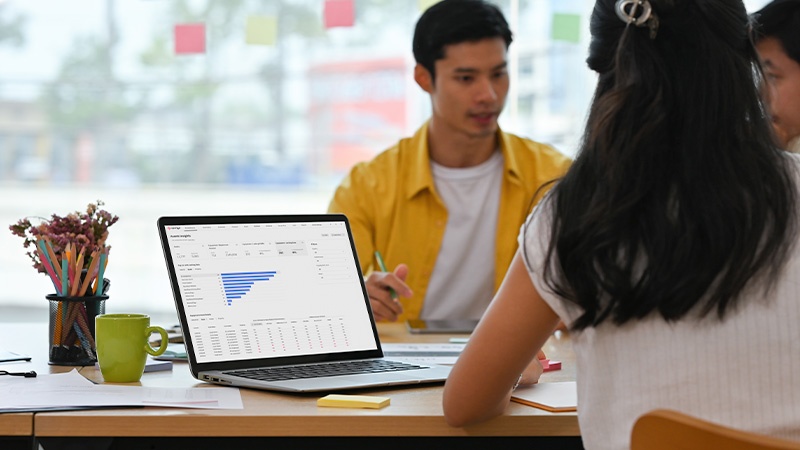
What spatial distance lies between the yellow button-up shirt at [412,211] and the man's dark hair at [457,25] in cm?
29

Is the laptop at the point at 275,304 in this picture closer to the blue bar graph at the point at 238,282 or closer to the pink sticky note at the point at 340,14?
the blue bar graph at the point at 238,282

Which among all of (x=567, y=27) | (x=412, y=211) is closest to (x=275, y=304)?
(x=412, y=211)

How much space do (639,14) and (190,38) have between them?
8.25 feet

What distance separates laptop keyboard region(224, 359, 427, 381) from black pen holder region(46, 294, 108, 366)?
26cm

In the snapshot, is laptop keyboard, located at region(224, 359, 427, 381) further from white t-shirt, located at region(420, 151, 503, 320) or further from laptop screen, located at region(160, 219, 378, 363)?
white t-shirt, located at region(420, 151, 503, 320)

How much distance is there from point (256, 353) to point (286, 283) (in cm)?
13

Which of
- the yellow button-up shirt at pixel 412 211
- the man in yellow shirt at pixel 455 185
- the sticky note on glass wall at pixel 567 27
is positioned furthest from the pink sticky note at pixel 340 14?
the yellow button-up shirt at pixel 412 211

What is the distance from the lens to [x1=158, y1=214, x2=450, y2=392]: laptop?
1396mm

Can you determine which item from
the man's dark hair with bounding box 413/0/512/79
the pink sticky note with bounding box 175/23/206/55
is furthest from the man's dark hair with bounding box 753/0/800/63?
the pink sticky note with bounding box 175/23/206/55

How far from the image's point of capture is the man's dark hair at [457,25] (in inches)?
98.0

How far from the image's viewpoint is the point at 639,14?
1.05m

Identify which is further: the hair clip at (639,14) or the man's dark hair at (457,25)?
the man's dark hair at (457,25)

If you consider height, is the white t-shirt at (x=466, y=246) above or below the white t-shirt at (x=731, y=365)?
below

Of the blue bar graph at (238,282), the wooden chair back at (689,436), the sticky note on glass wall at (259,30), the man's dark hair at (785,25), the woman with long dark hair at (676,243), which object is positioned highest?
the man's dark hair at (785,25)
